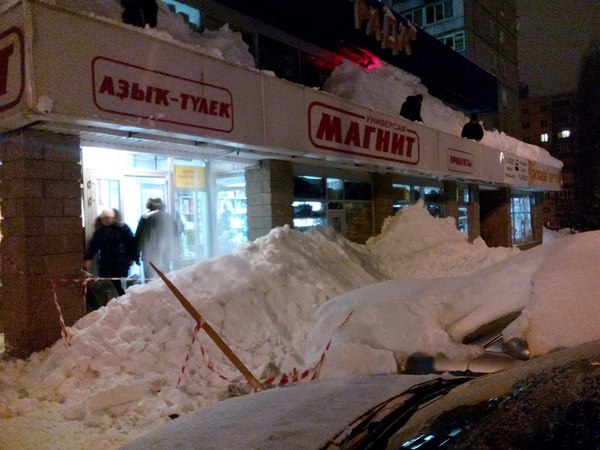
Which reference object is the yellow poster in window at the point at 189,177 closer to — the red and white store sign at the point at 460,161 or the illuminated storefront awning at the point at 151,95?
the illuminated storefront awning at the point at 151,95

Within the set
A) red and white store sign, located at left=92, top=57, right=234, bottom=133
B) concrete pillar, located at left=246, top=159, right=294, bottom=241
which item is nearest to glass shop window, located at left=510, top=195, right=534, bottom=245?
concrete pillar, located at left=246, top=159, right=294, bottom=241

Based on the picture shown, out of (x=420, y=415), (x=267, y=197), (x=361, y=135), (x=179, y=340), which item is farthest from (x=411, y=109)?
(x=420, y=415)

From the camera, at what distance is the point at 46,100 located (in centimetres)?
559

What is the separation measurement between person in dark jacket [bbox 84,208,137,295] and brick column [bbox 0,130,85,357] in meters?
0.83

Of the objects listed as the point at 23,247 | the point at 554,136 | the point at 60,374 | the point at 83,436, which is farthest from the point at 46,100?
the point at 554,136

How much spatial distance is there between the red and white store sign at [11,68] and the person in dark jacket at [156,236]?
3.13 metres

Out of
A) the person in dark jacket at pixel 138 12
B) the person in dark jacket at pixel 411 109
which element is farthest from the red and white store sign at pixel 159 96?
the person in dark jacket at pixel 411 109

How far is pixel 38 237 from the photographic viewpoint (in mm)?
6387

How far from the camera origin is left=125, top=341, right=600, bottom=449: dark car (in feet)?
5.66

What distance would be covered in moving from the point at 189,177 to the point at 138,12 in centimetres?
339

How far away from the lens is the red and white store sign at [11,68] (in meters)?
5.59

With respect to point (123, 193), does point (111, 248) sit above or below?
below

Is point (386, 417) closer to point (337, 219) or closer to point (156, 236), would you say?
point (156, 236)

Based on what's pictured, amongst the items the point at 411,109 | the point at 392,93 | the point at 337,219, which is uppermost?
the point at 392,93
